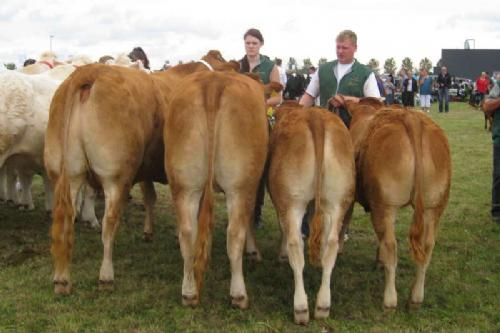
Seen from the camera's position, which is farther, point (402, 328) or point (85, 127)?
point (85, 127)

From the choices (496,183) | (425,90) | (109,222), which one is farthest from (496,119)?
(425,90)

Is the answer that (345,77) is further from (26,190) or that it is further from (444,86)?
(444,86)

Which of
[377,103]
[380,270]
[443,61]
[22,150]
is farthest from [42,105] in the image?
[443,61]

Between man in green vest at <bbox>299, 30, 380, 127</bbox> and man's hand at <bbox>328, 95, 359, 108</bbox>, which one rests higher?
man in green vest at <bbox>299, 30, 380, 127</bbox>

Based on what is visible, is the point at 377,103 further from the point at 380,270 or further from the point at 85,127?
the point at 85,127

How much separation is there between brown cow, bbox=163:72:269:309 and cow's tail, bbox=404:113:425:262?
46.2 inches

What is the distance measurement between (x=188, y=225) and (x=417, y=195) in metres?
1.81

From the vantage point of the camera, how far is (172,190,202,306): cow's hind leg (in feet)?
15.6

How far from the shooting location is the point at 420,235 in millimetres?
4664

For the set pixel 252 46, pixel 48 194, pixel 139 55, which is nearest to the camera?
pixel 252 46

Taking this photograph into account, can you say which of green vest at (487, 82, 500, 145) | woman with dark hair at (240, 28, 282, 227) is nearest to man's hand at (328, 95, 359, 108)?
woman with dark hair at (240, 28, 282, 227)

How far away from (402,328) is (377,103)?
2.38m

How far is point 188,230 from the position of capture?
15.5ft

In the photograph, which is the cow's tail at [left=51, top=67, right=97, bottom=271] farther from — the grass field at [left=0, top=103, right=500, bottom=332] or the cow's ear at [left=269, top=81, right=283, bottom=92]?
the cow's ear at [left=269, top=81, right=283, bottom=92]
